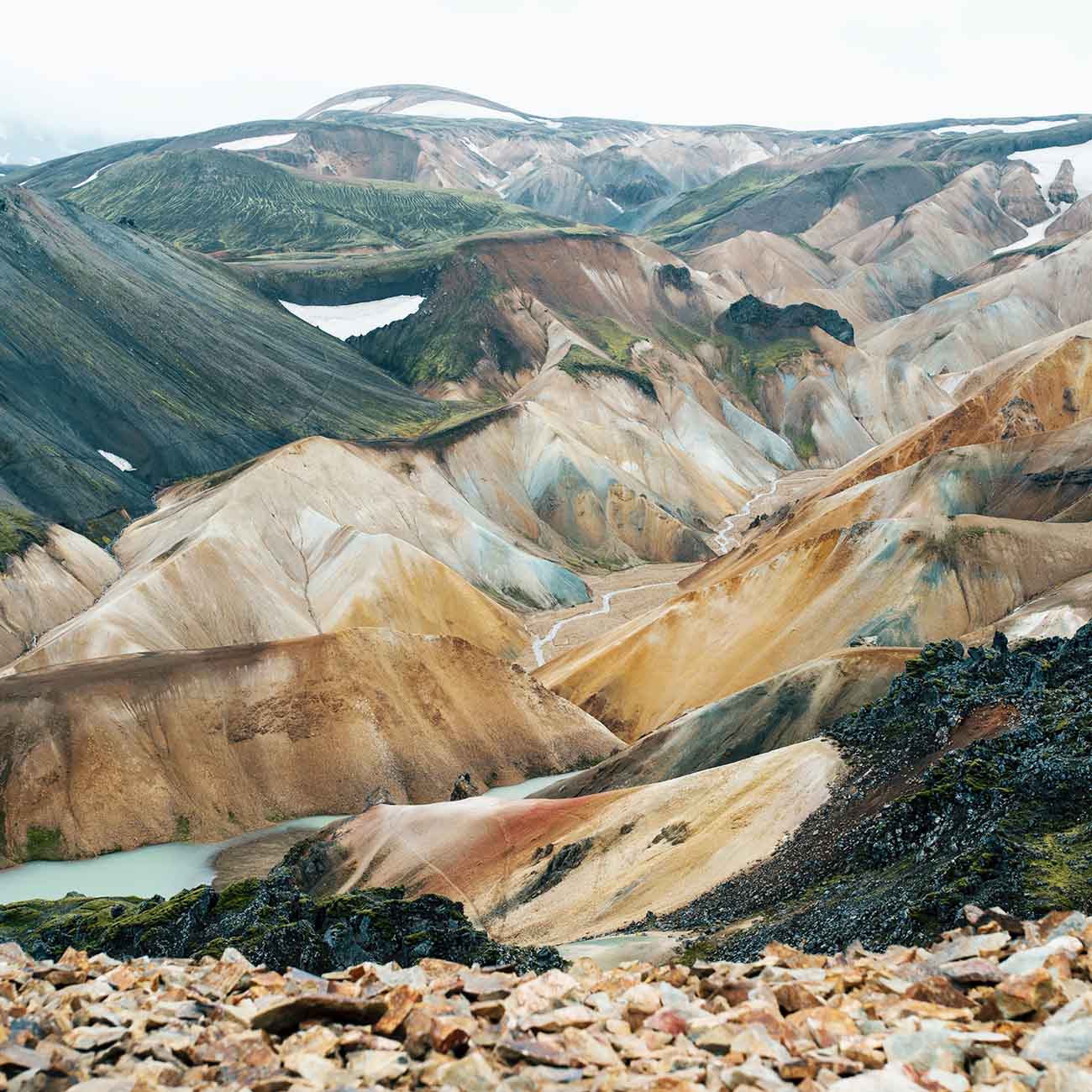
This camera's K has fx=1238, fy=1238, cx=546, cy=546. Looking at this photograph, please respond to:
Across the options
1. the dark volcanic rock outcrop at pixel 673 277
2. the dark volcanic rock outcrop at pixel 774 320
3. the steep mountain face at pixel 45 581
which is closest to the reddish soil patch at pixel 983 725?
the steep mountain face at pixel 45 581

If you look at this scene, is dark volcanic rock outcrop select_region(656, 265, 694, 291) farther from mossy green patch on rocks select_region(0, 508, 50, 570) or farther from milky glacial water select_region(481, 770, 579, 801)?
milky glacial water select_region(481, 770, 579, 801)

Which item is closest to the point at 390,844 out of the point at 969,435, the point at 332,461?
the point at 332,461

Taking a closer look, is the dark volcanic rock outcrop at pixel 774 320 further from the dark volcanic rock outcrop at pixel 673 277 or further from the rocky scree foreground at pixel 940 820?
the rocky scree foreground at pixel 940 820

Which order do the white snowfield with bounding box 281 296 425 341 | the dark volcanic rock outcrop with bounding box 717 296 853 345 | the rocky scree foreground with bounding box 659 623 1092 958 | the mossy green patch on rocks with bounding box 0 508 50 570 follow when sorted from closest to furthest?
the rocky scree foreground with bounding box 659 623 1092 958, the mossy green patch on rocks with bounding box 0 508 50 570, the white snowfield with bounding box 281 296 425 341, the dark volcanic rock outcrop with bounding box 717 296 853 345

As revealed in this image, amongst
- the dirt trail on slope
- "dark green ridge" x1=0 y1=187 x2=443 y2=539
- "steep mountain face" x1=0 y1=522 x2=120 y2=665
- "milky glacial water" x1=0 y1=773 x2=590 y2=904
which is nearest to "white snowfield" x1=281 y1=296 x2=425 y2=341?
"dark green ridge" x1=0 y1=187 x2=443 y2=539

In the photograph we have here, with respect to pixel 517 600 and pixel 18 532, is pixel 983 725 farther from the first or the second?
pixel 18 532

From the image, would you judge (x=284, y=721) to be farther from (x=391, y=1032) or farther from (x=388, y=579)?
(x=391, y=1032)
